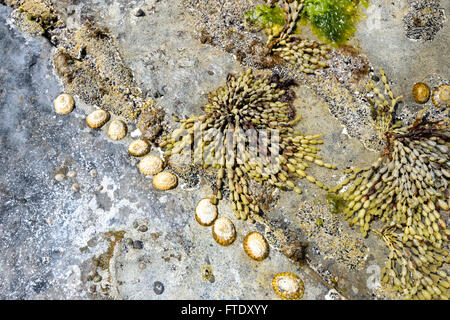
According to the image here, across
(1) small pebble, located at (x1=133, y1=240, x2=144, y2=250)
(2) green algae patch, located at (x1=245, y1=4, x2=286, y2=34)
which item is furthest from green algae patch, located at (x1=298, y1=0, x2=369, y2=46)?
(1) small pebble, located at (x1=133, y1=240, x2=144, y2=250)

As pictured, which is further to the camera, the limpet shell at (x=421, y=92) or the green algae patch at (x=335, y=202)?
the limpet shell at (x=421, y=92)

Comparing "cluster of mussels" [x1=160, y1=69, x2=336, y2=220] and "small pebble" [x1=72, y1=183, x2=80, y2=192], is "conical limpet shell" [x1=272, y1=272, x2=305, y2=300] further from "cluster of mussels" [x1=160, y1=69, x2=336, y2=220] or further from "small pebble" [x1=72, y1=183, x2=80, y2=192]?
"small pebble" [x1=72, y1=183, x2=80, y2=192]

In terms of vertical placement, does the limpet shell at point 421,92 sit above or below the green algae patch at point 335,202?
above

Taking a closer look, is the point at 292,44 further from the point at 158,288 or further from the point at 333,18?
the point at 158,288

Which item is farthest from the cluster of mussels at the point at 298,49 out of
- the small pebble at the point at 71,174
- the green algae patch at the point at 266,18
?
the small pebble at the point at 71,174

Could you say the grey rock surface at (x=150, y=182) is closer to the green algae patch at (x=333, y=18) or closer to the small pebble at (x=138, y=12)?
the small pebble at (x=138, y=12)

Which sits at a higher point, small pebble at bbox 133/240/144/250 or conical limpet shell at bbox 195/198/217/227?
conical limpet shell at bbox 195/198/217/227
